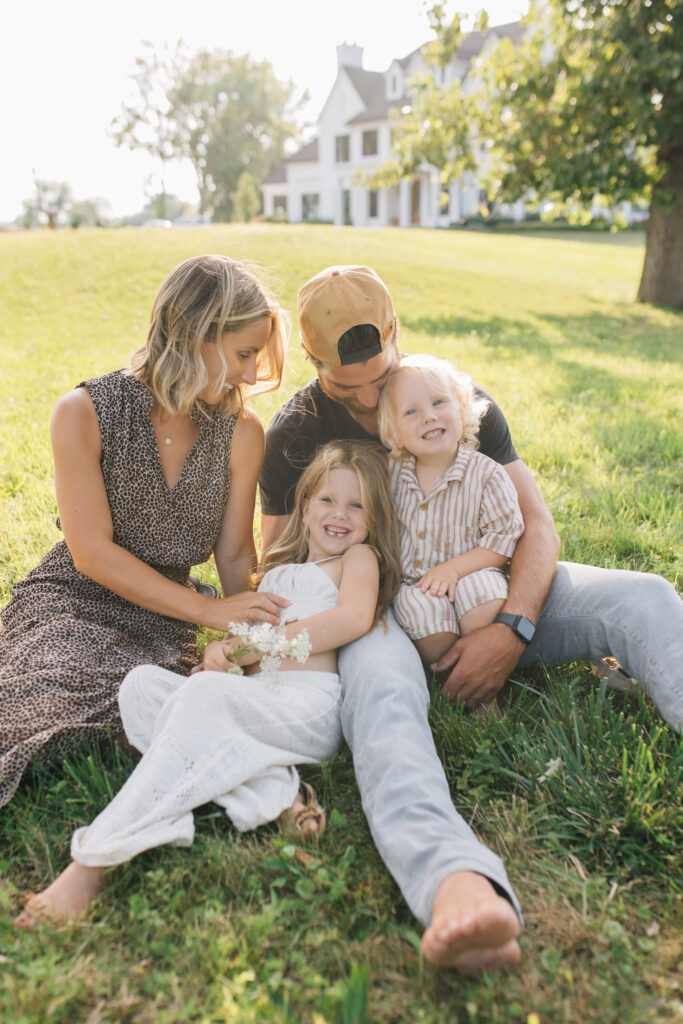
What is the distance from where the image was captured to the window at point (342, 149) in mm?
45250

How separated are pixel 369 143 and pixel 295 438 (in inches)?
1780

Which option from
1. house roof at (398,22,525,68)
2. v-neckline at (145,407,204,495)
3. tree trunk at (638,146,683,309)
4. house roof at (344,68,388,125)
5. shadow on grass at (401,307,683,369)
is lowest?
shadow on grass at (401,307,683,369)

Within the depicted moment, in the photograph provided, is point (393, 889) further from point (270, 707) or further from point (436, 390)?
point (436, 390)

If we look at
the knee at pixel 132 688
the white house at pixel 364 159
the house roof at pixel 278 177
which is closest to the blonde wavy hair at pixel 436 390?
the knee at pixel 132 688

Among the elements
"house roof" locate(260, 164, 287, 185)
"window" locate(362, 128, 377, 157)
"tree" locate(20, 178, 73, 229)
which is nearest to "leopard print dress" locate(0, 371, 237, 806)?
"window" locate(362, 128, 377, 157)

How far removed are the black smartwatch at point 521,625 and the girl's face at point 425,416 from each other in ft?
2.07

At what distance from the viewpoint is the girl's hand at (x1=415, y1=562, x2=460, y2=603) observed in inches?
108

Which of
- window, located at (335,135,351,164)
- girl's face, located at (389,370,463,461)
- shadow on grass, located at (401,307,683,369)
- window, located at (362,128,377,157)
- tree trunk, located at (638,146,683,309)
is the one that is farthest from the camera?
window, located at (335,135,351,164)

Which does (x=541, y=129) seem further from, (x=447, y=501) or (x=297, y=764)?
(x=297, y=764)

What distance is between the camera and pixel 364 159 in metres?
44.2

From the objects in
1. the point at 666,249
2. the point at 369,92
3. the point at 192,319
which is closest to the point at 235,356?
the point at 192,319

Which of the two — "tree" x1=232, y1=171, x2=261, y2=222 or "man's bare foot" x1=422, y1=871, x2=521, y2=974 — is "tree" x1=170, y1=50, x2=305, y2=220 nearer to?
"tree" x1=232, y1=171, x2=261, y2=222

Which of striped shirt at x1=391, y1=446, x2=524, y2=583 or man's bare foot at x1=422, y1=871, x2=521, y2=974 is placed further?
striped shirt at x1=391, y1=446, x2=524, y2=583

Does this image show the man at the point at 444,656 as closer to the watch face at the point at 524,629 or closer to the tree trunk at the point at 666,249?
the watch face at the point at 524,629
